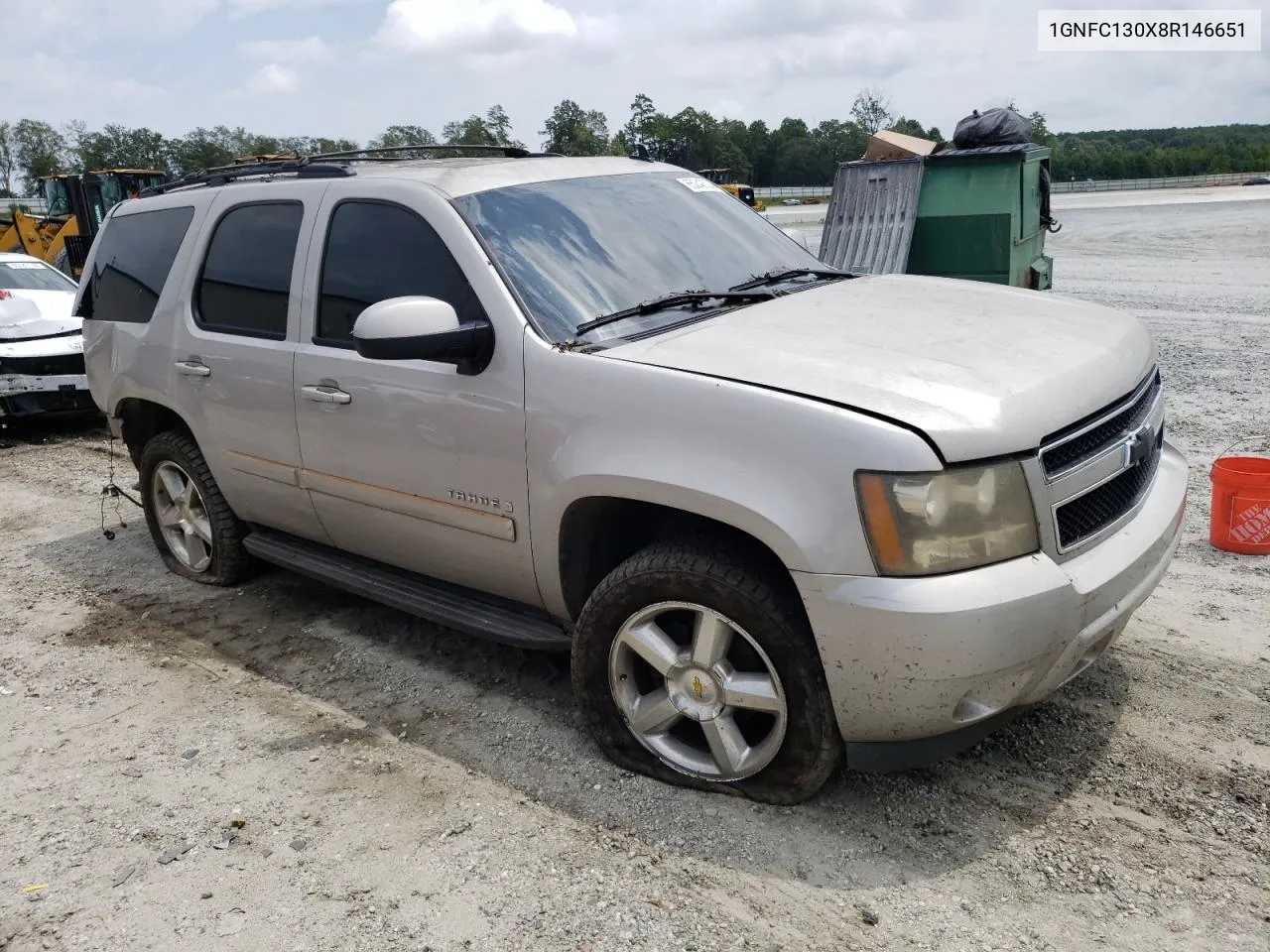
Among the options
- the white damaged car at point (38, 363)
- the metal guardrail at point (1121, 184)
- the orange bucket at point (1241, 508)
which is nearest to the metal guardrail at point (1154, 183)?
the metal guardrail at point (1121, 184)

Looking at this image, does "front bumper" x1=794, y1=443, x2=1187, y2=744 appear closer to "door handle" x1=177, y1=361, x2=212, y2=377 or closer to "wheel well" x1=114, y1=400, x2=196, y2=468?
"door handle" x1=177, y1=361, x2=212, y2=377

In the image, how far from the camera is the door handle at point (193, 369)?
4566 mm

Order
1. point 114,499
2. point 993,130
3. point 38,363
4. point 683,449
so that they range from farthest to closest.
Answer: point 993,130 < point 38,363 < point 114,499 < point 683,449

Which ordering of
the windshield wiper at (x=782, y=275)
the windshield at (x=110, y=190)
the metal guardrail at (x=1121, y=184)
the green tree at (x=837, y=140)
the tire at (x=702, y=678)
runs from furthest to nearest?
the green tree at (x=837, y=140)
the metal guardrail at (x=1121, y=184)
the windshield at (x=110, y=190)
the windshield wiper at (x=782, y=275)
the tire at (x=702, y=678)

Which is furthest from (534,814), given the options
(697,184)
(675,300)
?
(697,184)

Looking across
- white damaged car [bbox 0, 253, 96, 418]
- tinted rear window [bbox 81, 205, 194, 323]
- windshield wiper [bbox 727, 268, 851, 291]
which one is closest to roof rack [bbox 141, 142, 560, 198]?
tinted rear window [bbox 81, 205, 194, 323]

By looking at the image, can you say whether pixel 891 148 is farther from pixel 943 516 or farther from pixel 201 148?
pixel 201 148

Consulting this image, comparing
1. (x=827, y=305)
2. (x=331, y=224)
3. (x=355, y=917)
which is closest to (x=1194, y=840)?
(x=827, y=305)

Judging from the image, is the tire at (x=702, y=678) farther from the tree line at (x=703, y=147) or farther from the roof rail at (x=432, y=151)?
the tree line at (x=703, y=147)

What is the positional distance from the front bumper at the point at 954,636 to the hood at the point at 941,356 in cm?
34

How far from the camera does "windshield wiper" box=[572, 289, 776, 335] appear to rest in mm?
3338

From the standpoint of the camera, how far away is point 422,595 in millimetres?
3908

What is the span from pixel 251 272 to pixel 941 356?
9.63 ft

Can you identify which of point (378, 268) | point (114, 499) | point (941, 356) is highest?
point (378, 268)
